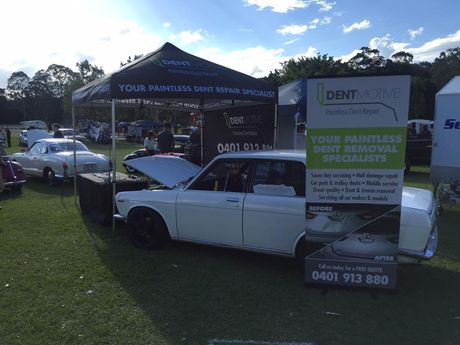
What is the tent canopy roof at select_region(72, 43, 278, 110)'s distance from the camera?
20.2 feet

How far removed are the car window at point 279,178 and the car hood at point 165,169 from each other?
147 cm

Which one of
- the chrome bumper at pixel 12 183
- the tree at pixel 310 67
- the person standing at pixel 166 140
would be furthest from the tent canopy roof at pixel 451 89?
the tree at pixel 310 67

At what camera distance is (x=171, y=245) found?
6.23 metres

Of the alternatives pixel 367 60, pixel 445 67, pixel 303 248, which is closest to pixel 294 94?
pixel 303 248

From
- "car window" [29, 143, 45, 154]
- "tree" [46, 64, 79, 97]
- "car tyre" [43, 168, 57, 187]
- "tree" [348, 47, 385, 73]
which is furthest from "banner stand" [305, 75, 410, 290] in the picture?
"tree" [46, 64, 79, 97]

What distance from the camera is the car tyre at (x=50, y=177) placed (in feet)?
39.7

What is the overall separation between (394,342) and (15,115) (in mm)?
116805

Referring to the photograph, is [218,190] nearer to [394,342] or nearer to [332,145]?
[332,145]

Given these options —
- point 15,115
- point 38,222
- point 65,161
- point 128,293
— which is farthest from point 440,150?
point 15,115

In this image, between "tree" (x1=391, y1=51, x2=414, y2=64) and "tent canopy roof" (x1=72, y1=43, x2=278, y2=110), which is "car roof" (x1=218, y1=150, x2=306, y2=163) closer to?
"tent canopy roof" (x1=72, y1=43, x2=278, y2=110)

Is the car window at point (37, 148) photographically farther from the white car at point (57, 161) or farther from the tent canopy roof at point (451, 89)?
the tent canopy roof at point (451, 89)

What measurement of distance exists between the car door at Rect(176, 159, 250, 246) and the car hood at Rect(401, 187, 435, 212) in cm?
189

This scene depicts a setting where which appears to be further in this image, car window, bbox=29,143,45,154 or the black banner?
car window, bbox=29,143,45,154

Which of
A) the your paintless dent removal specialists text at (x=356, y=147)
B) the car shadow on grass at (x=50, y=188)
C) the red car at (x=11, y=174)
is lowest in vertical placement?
the car shadow on grass at (x=50, y=188)
